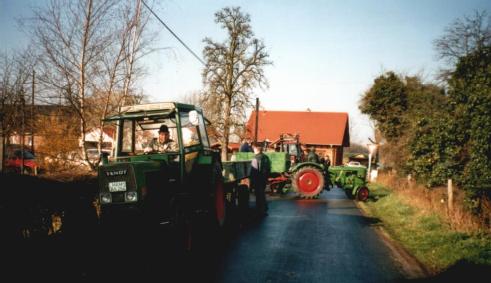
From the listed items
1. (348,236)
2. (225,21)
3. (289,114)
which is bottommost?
(348,236)

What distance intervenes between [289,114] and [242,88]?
1555cm

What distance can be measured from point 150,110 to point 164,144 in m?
0.67

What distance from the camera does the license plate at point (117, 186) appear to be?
5.54 metres

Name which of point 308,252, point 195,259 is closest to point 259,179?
point 308,252

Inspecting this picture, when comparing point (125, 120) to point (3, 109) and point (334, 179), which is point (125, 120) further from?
point (334, 179)

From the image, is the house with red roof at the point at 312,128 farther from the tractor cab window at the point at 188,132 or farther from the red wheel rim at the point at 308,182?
the tractor cab window at the point at 188,132

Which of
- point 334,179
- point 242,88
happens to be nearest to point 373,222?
point 334,179

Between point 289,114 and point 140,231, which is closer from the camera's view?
point 140,231

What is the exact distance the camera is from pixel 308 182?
14.8 metres

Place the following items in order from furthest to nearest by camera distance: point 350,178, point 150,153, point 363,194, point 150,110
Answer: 1. point 350,178
2. point 363,194
3. point 150,110
4. point 150,153

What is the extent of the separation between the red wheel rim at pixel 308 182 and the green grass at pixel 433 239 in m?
3.62

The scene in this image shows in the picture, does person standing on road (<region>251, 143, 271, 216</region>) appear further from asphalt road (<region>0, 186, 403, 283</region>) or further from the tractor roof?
the tractor roof

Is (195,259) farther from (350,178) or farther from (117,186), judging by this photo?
(350,178)

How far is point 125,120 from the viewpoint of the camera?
270 inches
